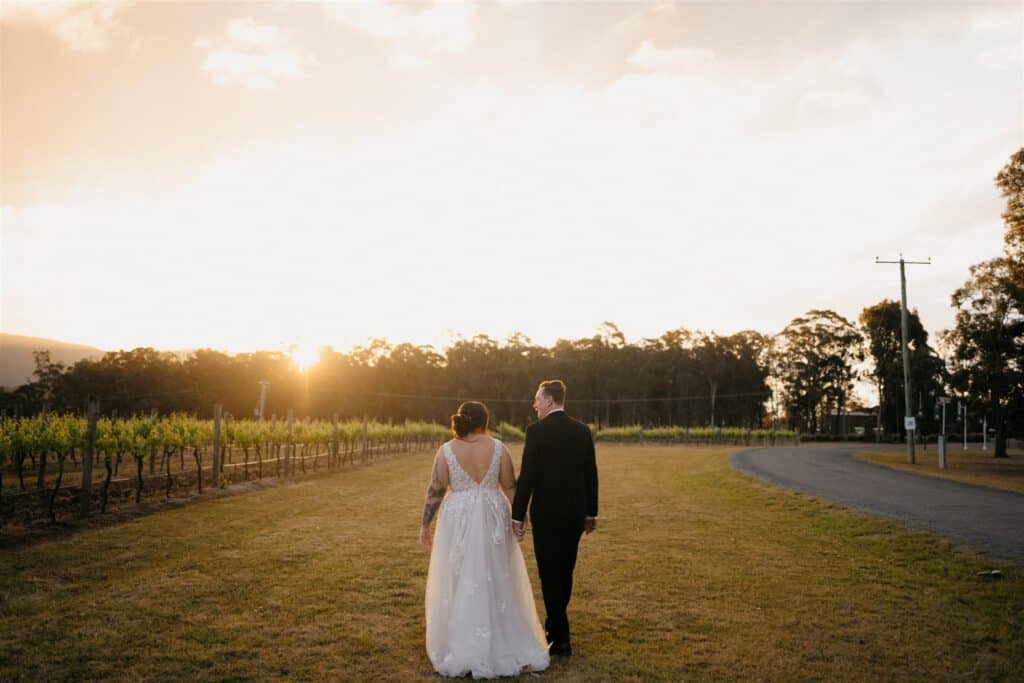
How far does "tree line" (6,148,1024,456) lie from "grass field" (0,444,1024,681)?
229 feet

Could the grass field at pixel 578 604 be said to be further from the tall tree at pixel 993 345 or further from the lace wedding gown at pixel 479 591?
the tall tree at pixel 993 345

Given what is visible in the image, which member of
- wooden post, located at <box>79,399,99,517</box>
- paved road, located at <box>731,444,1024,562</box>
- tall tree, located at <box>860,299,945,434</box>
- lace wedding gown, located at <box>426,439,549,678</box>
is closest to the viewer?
lace wedding gown, located at <box>426,439,549,678</box>

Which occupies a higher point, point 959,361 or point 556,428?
point 959,361

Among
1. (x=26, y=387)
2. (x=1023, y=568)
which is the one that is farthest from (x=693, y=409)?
(x=1023, y=568)

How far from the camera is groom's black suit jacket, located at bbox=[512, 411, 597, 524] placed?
5.84 metres

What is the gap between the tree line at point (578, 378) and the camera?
81188mm

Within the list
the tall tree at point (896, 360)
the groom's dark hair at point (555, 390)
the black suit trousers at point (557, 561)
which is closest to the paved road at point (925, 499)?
the black suit trousers at point (557, 561)

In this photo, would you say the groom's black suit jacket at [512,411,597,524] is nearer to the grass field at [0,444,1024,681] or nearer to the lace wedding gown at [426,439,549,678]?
the lace wedding gown at [426,439,549,678]

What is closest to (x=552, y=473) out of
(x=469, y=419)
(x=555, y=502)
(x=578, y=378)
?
(x=555, y=502)

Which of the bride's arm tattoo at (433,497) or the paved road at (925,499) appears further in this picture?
the paved road at (925,499)

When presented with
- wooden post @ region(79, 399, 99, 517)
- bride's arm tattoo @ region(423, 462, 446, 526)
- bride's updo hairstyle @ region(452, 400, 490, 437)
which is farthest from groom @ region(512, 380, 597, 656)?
wooden post @ region(79, 399, 99, 517)

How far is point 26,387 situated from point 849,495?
87901 millimetres

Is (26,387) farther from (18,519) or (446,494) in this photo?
(446,494)

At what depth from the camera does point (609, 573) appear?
9.18 meters
